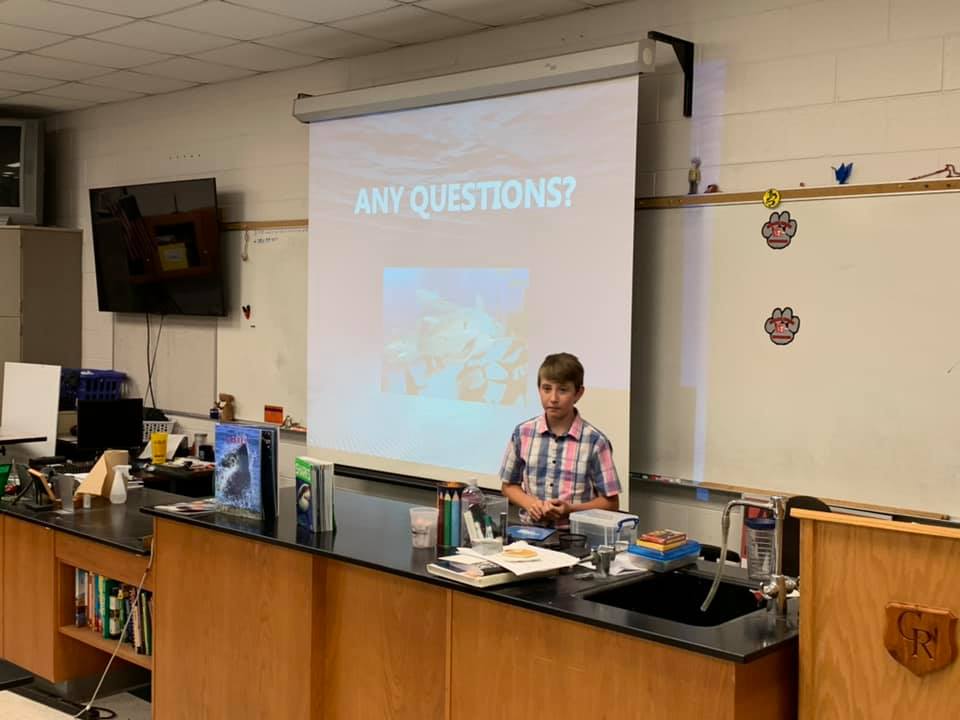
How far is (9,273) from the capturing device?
23.1 ft

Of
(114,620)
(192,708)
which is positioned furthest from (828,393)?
(114,620)

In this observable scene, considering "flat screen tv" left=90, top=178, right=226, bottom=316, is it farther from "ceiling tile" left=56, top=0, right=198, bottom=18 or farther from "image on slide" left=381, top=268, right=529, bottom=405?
"image on slide" left=381, top=268, right=529, bottom=405

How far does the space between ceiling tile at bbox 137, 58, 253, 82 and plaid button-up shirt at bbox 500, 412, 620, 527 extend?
129 inches

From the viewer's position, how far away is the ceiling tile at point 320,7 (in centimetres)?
449

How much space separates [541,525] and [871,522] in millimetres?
1417

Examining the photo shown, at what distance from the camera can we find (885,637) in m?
2.09

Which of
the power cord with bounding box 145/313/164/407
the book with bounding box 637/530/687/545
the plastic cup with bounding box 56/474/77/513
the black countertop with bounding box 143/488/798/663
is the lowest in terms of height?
the plastic cup with bounding box 56/474/77/513

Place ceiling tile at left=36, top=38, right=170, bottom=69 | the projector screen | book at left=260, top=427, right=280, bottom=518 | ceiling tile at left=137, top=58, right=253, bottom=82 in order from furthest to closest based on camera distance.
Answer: ceiling tile at left=137, top=58, right=253, bottom=82, ceiling tile at left=36, top=38, right=170, bottom=69, the projector screen, book at left=260, top=427, right=280, bottom=518

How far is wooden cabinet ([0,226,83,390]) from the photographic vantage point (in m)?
7.04

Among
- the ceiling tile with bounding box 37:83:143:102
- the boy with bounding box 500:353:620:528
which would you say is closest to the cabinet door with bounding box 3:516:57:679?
the boy with bounding box 500:353:620:528

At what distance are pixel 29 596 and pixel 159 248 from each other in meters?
2.86

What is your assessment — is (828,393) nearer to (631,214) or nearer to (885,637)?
(631,214)

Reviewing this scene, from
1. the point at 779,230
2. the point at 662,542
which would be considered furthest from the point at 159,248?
the point at 662,542

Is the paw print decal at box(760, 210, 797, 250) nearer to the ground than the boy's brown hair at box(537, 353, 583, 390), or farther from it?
farther from it
